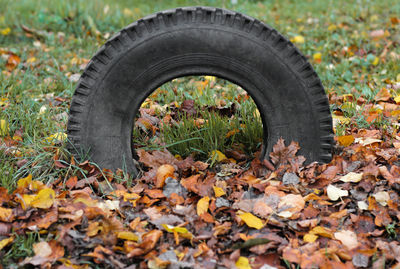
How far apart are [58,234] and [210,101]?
176cm

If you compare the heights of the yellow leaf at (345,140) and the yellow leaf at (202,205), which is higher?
the yellow leaf at (345,140)

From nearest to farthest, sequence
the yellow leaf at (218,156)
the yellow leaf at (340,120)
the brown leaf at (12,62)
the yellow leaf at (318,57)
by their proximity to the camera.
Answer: the yellow leaf at (218,156), the yellow leaf at (340,120), the brown leaf at (12,62), the yellow leaf at (318,57)

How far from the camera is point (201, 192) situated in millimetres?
2344

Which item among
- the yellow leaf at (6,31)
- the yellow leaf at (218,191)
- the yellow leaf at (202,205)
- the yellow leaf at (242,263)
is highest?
the yellow leaf at (6,31)

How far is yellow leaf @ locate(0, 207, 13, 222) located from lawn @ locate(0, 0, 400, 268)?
0.03ft

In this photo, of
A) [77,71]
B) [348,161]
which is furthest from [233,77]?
[77,71]

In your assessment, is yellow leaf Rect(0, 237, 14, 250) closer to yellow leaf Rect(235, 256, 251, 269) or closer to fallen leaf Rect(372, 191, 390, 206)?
yellow leaf Rect(235, 256, 251, 269)

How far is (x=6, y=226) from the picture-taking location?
203 cm

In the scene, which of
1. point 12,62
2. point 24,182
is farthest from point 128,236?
point 12,62

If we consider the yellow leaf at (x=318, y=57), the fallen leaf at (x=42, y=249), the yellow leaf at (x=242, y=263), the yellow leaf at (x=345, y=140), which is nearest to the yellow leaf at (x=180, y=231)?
the yellow leaf at (x=242, y=263)

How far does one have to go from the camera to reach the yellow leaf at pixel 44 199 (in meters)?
2.12

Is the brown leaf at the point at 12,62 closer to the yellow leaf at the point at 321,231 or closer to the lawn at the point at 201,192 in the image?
the lawn at the point at 201,192

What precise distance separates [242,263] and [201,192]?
0.55 m

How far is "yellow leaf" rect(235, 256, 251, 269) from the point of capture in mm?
1892
